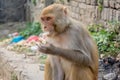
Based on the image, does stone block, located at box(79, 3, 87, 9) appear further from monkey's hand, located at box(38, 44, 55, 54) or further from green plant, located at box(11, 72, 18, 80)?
monkey's hand, located at box(38, 44, 55, 54)

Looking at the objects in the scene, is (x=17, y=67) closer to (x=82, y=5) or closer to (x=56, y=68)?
(x=56, y=68)

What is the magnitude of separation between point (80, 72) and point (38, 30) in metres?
8.27

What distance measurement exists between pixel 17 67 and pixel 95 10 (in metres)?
3.46

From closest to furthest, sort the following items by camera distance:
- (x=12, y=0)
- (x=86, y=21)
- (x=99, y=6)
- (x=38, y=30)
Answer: (x=99, y=6) → (x=86, y=21) → (x=38, y=30) → (x=12, y=0)

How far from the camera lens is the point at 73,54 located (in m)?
5.23

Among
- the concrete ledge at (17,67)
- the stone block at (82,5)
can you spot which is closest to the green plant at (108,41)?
the concrete ledge at (17,67)

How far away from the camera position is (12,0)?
1720 cm

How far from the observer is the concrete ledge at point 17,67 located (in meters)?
7.42

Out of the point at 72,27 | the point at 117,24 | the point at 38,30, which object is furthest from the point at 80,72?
the point at 38,30

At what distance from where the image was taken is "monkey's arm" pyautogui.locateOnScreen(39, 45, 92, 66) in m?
4.98

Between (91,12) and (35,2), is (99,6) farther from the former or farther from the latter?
(35,2)

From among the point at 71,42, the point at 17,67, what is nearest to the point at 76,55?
the point at 71,42

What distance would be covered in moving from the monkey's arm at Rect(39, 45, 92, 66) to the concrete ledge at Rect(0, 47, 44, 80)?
188 centimetres

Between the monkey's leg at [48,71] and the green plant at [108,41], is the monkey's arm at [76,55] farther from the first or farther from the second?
the green plant at [108,41]
